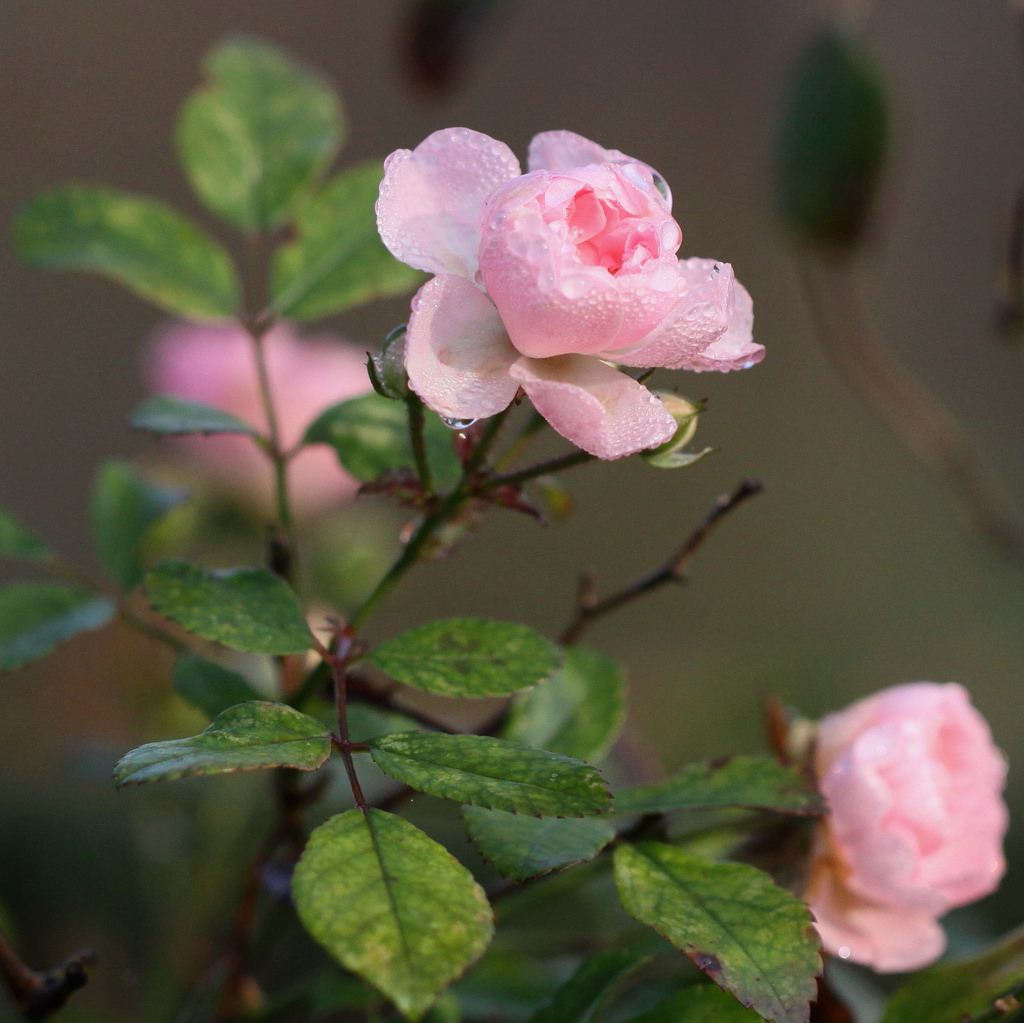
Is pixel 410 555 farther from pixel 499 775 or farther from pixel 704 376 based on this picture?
pixel 704 376

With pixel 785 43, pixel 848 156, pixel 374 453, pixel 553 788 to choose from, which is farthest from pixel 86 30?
pixel 553 788

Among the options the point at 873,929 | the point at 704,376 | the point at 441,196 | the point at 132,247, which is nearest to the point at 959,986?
the point at 873,929

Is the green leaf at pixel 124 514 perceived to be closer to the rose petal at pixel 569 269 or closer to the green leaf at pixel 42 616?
the green leaf at pixel 42 616

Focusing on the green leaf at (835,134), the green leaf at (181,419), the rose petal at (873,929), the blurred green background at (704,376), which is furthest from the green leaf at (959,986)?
the blurred green background at (704,376)

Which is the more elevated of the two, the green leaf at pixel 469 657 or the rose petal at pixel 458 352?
the rose petal at pixel 458 352

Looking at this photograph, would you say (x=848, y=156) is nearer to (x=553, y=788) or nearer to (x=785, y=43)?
(x=553, y=788)

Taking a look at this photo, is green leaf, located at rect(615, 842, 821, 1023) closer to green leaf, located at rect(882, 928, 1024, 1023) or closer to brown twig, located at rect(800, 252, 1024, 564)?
green leaf, located at rect(882, 928, 1024, 1023)
